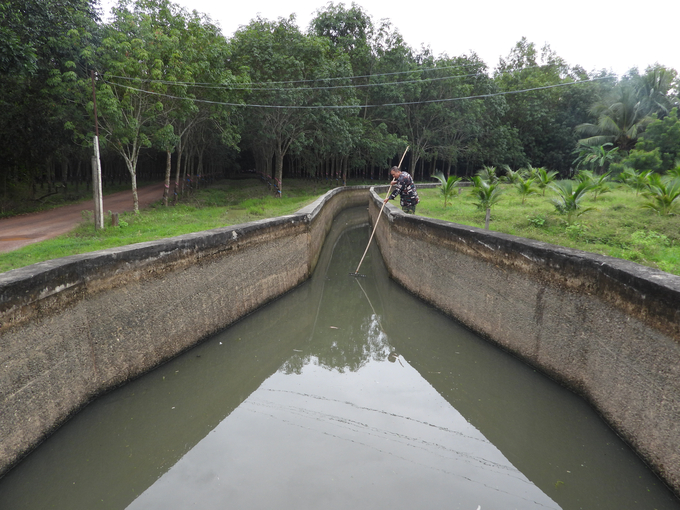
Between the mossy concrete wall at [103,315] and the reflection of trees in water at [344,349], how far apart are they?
1.55m

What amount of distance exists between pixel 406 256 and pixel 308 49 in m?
16.4

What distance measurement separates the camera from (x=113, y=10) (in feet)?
45.0

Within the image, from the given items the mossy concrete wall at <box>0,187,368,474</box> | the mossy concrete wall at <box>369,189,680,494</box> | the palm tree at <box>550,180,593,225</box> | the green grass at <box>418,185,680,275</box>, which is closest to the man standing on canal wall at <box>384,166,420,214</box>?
the green grass at <box>418,185,680,275</box>

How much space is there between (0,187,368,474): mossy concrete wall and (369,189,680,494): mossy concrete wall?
165 inches

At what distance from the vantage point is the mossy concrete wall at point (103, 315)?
149 inches

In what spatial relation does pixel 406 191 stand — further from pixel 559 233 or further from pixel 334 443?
pixel 334 443

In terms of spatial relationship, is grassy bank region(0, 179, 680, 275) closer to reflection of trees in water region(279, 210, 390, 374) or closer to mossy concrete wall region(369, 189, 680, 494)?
mossy concrete wall region(369, 189, 680, 494)

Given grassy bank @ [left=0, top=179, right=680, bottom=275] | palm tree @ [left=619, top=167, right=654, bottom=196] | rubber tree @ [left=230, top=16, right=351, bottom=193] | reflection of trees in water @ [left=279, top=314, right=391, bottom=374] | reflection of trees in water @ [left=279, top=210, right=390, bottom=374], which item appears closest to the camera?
grassy bank @ [left=0, top=179, right=680, bottom=275]

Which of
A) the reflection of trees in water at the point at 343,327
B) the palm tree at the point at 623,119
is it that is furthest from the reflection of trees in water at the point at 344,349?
the palm tree at the point at 623,119

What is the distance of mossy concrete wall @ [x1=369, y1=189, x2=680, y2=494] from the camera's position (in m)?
3.75

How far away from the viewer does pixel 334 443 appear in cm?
460

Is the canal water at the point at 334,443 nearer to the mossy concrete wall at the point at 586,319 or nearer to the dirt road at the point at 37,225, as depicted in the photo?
the mossy concrete wall at the point at 586,319

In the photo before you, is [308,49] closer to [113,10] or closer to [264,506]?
[113,10]

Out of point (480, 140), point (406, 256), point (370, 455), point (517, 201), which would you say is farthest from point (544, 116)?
point (370, 455)
